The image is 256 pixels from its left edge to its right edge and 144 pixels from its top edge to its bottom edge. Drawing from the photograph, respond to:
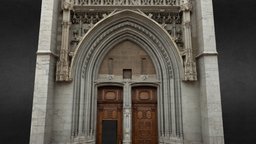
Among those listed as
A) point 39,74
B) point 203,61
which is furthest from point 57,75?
point 203,61

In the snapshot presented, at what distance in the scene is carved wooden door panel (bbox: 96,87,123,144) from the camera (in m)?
8.26

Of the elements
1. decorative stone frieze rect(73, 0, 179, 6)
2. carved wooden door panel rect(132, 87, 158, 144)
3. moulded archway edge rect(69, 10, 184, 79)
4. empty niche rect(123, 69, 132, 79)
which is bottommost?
carved wooden door panel rect(132, 87, 158, 144)

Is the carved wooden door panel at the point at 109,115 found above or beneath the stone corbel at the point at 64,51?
beneath

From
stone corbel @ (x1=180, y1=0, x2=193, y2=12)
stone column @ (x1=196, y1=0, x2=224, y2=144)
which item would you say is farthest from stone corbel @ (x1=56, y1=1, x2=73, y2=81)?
stone column @ (x1=196, y1=0, x2=224, y2=144)

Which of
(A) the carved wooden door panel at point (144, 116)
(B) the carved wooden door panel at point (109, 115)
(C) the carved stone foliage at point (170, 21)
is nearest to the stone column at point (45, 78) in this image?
(B) the carved wooden door panel at point (109, 115)

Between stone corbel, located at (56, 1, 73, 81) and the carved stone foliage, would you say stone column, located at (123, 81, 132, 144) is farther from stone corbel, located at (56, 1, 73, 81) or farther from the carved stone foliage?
the carved stone foliage

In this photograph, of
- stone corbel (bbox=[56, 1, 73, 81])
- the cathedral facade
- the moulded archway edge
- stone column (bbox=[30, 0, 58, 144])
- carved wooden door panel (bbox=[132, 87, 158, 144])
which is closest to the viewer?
stone column (bbox=[30, 0, 58, 144])

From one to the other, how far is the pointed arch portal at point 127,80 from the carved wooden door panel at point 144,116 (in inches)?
9.1

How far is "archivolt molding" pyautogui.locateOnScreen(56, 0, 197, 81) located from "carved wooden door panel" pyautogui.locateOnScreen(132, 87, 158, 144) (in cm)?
197

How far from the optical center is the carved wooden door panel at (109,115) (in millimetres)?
8258

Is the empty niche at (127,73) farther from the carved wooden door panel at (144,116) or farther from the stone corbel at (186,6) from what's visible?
the stone corbel at (186,6)

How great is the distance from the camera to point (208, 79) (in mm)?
7473

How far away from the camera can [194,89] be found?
797cm

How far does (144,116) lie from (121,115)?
90 cm
